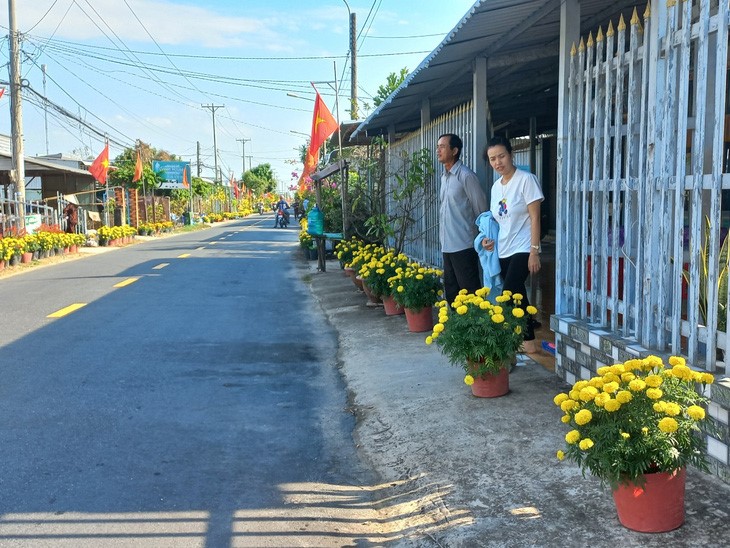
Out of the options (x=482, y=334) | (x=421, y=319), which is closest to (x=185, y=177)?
(x=421, y=319)

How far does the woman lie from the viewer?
5.20 m

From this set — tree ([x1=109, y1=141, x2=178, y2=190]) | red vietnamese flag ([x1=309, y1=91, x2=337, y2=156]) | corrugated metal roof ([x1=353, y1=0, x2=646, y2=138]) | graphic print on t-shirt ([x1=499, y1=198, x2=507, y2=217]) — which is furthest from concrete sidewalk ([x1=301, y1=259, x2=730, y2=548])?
tree ([x1=109, y1=141, x2=178, y2=190])

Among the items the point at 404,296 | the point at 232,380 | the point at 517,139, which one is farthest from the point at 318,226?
the point at 232,380

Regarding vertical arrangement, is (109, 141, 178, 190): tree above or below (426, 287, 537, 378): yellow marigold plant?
above

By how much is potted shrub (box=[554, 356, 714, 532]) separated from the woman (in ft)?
7.69

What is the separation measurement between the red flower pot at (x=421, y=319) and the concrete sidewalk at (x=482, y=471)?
3.75 ft

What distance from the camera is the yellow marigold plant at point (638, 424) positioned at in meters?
2.73

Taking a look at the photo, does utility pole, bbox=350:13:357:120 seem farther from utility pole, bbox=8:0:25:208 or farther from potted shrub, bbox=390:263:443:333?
potted shrub, bbox=390:263:443:333

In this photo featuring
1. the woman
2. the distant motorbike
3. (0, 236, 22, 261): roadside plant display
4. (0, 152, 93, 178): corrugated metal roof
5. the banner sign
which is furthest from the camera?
the banner sign

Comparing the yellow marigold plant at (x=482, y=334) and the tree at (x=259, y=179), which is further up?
the tree at (x=259, y=179)

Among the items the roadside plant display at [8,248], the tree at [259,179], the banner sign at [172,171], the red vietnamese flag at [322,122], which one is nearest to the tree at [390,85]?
the red vietnamese flag at [322,122]

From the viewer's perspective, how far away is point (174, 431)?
15.9 ft

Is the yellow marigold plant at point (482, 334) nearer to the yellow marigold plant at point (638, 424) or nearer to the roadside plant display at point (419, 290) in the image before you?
the yellow marigold plant at point (638, 424)

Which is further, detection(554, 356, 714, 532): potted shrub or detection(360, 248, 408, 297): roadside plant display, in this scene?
detection(360, 248, 408, 297): roadside plant display
